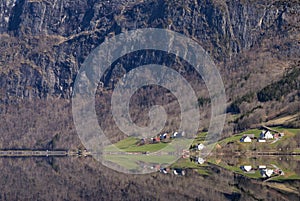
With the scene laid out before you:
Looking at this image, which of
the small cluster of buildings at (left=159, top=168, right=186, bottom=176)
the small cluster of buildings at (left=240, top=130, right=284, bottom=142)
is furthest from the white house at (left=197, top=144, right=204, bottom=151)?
the small cluster of buildings at (left=159, top=168, right=186, bottom=176)

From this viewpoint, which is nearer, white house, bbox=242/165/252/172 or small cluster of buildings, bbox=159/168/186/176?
white house, bbox=242/165/252/172

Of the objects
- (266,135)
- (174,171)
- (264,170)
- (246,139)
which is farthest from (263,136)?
(264,170)

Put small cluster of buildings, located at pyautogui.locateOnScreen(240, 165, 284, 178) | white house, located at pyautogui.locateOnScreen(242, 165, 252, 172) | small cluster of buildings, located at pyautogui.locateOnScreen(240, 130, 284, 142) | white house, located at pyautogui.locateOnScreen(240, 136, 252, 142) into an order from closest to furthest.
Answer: small cluster of buildings, located at pyautogui.locateOnScreen(240, 165, 284, 178) < white house, located at pyautogui.locateOnScreen(242, 165, 252, 172) < small cluster of buildings, located at pyautogui.locateOnScreen(240, 130, 284, 142) < white house, located at pyautogui.locateOnScreen(240, 136, 252, 142)

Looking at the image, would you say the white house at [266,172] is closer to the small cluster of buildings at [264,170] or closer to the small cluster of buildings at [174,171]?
the small cluster of buildings at [264,170]

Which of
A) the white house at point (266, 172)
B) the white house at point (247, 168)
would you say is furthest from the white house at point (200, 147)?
the white house at point (266, 172)

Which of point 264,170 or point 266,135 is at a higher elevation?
point 266,135

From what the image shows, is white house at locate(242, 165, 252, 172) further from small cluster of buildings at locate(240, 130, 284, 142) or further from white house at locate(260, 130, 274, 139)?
white house at locate(260, 130, 274, 139)

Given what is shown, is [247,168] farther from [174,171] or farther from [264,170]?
[174,171]

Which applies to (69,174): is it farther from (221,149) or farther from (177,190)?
(221,149)

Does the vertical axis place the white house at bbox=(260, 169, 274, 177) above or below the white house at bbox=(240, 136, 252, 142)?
below

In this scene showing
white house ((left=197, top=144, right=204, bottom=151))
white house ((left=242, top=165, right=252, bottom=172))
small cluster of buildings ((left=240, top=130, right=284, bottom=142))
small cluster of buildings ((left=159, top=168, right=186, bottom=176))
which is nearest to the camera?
white house ((left=242, top=165, right=252, bottom=172))
